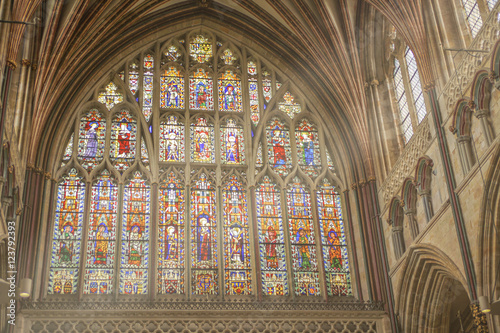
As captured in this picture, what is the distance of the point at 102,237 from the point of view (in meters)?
19.2

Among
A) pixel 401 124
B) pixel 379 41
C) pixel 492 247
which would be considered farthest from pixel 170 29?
pixel 492 247

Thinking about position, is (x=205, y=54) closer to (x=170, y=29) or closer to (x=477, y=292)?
(x=170, y=29)

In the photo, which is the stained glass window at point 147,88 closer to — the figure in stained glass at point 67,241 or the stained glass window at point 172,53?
the stained glass window at point 172,53

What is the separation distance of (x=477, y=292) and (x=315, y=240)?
6258 millimetres

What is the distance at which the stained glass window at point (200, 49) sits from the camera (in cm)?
2292

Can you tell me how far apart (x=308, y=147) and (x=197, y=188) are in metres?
3.52

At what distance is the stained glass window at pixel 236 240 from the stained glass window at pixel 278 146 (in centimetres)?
129

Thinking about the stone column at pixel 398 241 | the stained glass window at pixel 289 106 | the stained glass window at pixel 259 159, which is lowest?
the stone column at pixel 398 241

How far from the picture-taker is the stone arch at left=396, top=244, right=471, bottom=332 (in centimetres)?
1670

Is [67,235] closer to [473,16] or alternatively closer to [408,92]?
[408,92]

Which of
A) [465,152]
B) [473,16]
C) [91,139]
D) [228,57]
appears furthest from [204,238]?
[473,16]

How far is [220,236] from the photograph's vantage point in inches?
765

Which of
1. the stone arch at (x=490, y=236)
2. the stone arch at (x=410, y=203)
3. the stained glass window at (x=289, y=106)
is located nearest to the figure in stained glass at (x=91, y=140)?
the stained glass window at (x=289, y=106)

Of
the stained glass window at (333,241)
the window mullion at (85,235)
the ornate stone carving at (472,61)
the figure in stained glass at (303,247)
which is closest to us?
the ornate stone carving at (472,61)
